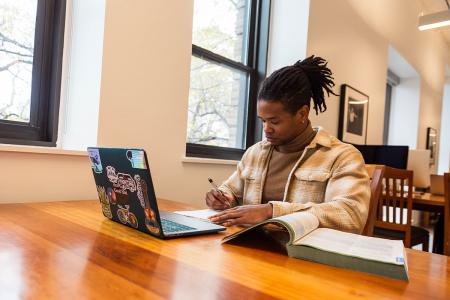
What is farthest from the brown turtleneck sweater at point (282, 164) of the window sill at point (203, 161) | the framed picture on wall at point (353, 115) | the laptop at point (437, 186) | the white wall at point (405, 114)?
the white wall at point (405, 114)

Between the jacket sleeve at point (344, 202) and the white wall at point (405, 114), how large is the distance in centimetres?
467

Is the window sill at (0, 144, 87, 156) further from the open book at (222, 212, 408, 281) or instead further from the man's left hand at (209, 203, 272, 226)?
the open book at (222, 212, 408, 281)

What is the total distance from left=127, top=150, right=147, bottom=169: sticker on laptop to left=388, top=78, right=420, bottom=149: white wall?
5299mm

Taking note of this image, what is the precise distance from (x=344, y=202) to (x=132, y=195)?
587 millimetres

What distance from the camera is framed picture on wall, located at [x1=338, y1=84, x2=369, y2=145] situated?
3127mm

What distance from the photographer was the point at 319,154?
1295 millimetres

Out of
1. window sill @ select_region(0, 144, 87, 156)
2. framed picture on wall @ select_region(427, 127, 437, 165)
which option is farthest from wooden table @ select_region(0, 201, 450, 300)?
framed picture on wall @ select_region(427, 127, 437, 165)

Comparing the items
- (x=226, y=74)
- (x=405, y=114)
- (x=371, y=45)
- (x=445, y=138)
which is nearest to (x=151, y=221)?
(x=226, y=74)

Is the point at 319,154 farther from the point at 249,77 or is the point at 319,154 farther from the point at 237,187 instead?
the point at 249,77

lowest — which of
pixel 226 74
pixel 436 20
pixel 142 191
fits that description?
pixel 142 191

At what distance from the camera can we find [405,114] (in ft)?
17.9

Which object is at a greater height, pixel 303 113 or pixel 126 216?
pixel 303 113

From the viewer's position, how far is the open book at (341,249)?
674mm

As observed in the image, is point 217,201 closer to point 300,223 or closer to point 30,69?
point 300,223
